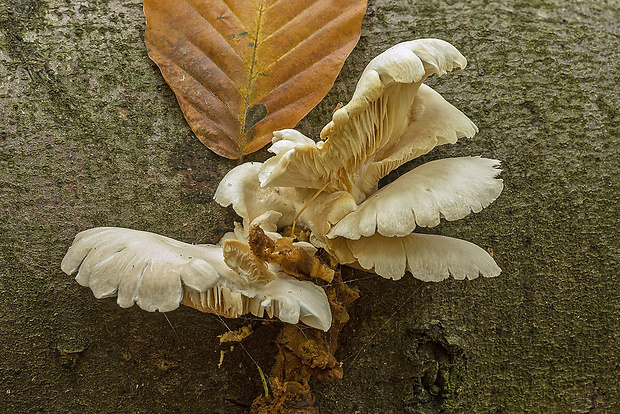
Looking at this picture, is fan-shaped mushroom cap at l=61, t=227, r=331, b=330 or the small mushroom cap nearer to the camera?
fan-shaped mushroom cap at l=61, t=227, r=331, b=330

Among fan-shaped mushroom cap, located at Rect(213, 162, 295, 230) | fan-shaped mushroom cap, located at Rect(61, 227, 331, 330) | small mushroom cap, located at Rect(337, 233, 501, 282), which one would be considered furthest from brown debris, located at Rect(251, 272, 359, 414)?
fan-shaped mushroom cap, located at Rect(213, 162, 295, 230)

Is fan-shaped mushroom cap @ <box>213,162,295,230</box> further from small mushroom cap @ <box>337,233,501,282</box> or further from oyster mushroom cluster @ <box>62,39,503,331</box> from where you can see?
small mushroom cap @ <box>337,233,501,282</box>

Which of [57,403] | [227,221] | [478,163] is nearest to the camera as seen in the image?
[478,163]

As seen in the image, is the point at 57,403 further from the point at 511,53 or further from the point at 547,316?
the point at 511,53

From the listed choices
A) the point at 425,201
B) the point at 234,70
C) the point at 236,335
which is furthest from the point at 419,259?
the point at 234,70

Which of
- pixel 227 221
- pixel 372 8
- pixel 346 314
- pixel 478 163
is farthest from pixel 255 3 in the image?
pixel 346 314

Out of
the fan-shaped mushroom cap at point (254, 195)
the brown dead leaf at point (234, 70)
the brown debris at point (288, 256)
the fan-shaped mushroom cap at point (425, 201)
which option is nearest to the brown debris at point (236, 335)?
the brown debris at point (288, 256)
